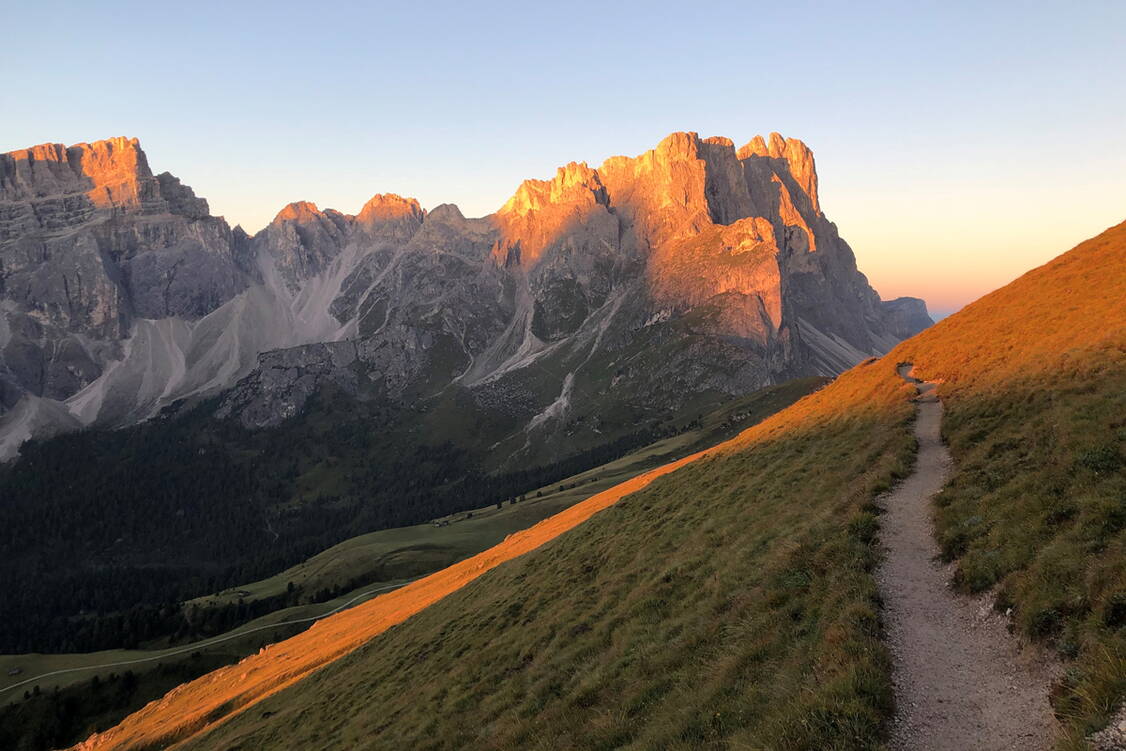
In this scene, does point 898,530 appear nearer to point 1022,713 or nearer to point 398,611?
point 1022,713

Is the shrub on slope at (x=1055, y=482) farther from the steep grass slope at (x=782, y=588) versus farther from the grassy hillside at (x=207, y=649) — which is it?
the grassy hillside at (x=207, y=649)

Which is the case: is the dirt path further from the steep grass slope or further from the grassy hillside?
the grassy hillside

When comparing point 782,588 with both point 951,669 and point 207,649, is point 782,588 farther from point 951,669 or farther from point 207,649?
point 207,649

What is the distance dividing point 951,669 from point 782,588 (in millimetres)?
5077

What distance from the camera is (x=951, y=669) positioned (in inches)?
482

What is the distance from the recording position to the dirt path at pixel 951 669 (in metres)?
10.1

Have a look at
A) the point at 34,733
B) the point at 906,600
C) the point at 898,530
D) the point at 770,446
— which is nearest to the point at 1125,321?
the point at 770,446

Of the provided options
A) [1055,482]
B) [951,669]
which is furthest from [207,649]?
[1055,482]

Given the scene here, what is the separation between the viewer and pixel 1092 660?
9773 millimetres

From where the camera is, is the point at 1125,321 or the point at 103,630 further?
the point at 103,630

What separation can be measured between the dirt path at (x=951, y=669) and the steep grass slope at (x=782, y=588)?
52cm

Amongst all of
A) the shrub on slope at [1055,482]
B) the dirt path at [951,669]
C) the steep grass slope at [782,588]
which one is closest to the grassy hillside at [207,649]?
the steep grass slope at [782,588]

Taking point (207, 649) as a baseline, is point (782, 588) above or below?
above

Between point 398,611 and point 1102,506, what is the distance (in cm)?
6107
